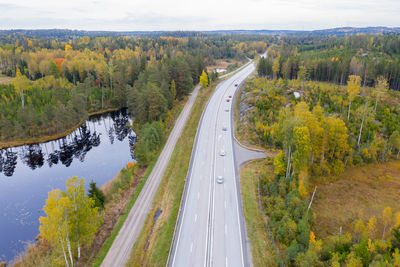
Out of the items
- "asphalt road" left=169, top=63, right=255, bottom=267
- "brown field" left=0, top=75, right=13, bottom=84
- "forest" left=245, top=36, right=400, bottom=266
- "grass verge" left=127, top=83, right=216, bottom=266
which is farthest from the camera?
"brown field" left=0, top=75, right=13, bottom=84

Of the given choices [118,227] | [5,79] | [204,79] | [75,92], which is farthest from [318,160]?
[5,79]

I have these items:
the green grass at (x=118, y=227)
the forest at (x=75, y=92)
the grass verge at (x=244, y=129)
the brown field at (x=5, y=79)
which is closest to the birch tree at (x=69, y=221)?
the green grass at (x=118, y=227)

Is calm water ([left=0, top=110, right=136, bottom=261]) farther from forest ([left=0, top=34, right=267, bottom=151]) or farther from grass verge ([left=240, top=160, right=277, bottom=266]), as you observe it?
grass verge ([left=240, top=160, right=277, bottom=266])

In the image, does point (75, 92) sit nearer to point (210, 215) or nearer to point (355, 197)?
point (210, 215)

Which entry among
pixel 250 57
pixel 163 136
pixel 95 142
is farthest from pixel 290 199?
pixel 250 57

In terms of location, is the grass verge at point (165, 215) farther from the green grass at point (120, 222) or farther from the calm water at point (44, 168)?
the calm water at point (44, 168)

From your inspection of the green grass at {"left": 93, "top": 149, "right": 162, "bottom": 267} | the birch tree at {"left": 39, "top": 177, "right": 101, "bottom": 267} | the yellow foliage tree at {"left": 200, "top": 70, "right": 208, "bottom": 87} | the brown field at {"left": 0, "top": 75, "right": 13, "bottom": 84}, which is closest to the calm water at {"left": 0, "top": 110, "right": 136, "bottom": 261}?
the green grass at {"left": 93, "top": 149, "right": 162, "bottom": 267}
